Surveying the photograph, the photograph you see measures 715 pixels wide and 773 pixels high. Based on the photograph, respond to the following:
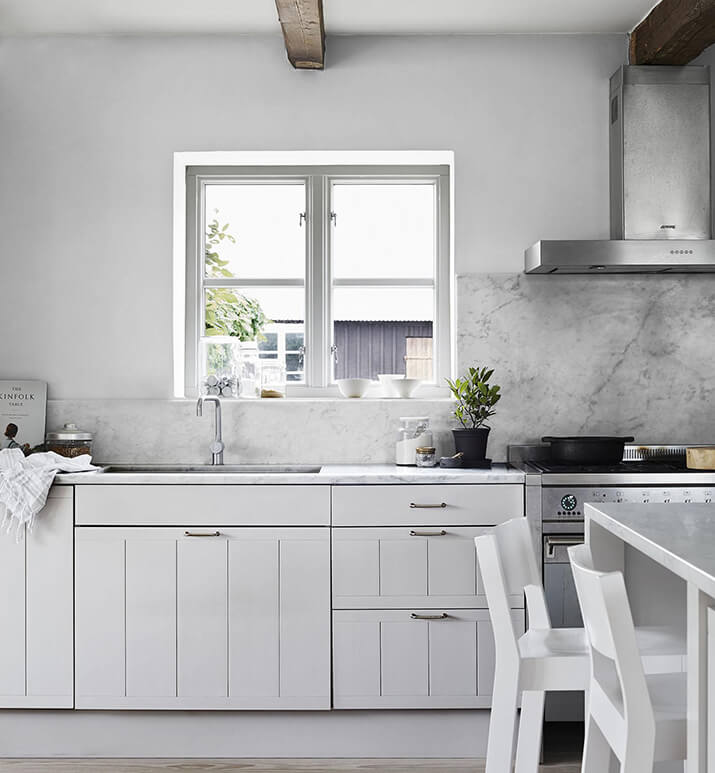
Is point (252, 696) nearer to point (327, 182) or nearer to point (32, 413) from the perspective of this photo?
point (32, 413)

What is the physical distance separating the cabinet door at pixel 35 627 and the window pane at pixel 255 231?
150 centimetres

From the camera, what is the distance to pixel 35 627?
284 cm

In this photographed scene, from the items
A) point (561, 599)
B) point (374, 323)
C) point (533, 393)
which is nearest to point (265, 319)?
point (374, 323)

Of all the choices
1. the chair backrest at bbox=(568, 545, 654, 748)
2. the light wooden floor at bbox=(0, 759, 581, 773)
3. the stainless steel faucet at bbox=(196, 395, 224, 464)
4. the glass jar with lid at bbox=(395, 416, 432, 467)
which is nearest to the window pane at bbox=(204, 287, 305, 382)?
the stainless steel faucet at bbox=(196, 395, 224, 464)

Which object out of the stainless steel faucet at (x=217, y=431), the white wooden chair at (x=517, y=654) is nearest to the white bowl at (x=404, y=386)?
the stainless steel faucet at (x=217, y=431)

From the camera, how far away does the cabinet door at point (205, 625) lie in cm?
283

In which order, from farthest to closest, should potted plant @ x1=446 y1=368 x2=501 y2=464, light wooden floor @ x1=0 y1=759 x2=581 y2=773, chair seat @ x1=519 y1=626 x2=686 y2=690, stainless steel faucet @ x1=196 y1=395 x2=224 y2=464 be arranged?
stainless steel faucet @ x1=196 y1=395 x2=224 y2=464 < potted plant @ x1=446 y1=368 x2=501 y2=464 < light wooden floor @ x1=0 y1=759 x2=581 y2=773 < chair seat @ x1=519 y1=626 x2=686 y2=690

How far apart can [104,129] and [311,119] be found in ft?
2.93

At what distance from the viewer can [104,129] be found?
3.44 m

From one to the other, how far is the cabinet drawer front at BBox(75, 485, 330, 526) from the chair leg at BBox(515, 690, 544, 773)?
105cm

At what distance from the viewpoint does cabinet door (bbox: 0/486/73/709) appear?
2.84 metres

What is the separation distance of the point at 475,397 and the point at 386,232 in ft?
3.13

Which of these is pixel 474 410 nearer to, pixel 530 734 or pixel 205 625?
pixel 205 625

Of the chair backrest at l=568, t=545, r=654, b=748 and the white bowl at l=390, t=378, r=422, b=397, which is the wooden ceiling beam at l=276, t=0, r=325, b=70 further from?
the chair backrest at l=568, t=545, r=654, b=748
